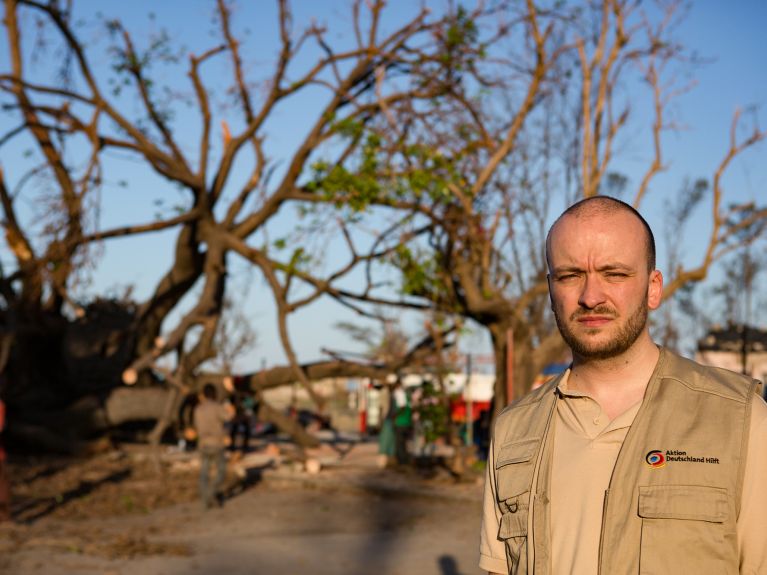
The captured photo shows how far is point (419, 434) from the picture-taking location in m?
21.5

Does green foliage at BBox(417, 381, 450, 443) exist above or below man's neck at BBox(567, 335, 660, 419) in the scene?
below

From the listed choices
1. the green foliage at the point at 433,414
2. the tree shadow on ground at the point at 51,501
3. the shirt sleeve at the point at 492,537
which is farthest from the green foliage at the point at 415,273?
the shirt sleeve at the point at 492,537

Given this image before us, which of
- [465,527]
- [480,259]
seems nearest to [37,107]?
[480,259]

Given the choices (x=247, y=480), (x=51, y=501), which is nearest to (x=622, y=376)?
(x=51, y=501)

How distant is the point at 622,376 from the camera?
9.35ft

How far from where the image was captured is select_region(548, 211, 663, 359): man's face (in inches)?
109

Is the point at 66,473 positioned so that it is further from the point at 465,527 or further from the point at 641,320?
the point at 641,320

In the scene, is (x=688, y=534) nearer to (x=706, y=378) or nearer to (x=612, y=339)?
(x=706, y=378)

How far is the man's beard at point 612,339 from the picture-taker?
2.77m

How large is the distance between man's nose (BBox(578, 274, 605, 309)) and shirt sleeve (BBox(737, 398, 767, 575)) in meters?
0.49

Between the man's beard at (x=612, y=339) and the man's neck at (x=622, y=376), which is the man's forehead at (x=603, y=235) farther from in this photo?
the man's neck at (x=622, y=376)

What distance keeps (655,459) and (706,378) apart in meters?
0.29

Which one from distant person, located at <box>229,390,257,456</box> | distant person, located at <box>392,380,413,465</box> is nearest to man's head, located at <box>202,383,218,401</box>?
distant person, located at <box>392,380,413,465</box>

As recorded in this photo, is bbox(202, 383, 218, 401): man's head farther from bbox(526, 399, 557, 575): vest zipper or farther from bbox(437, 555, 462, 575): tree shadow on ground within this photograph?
bbox(526, 399, 557, 575): vest zipper
